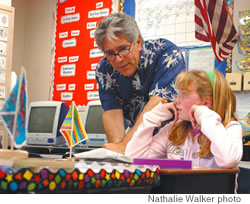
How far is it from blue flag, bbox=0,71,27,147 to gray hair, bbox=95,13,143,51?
1052 mm

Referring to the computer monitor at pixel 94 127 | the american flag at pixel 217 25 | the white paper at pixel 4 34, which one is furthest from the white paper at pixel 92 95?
the american flag at pixel 217 25

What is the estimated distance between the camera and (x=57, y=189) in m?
0.68

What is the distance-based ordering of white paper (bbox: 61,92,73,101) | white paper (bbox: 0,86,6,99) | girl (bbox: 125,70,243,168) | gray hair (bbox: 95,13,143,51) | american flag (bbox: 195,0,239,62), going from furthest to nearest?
white paper (bbox: 61,92,73,101) → white paper (bbox: 0,86,6,99) → american flag (bbox: 195,0,239,62) → gray hair (bbox: 95,13,143,51) → girl (bbox: 125,70,243,168)

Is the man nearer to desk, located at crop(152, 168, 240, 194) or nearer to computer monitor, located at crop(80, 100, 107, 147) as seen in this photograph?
desk, located at crop(152, 168, 240, 194)

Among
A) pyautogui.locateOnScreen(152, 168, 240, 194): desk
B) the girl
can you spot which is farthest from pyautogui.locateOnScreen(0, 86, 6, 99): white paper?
pyautogui.locateOnScreen(152, 168, 240, 194): desk

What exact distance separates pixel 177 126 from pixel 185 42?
2.12 meters

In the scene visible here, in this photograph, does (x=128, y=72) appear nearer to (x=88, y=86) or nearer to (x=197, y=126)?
(x=197, y=126)

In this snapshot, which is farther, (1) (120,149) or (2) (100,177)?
(1) (120,149)

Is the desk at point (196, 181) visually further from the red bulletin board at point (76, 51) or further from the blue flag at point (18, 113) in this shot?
the red bulletin board at point (76, 51)

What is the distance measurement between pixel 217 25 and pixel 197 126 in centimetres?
154

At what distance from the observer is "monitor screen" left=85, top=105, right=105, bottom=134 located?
10.9ft

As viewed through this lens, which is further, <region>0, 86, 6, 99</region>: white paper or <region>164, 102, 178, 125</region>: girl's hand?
<region>0, 86, 6, 99</region>: white paper
